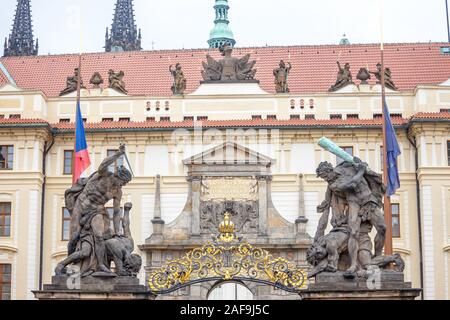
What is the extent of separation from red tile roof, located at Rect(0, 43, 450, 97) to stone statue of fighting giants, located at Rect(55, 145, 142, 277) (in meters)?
22.9

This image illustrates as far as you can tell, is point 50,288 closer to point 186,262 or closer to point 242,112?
point 186,262

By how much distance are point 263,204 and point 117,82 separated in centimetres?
770

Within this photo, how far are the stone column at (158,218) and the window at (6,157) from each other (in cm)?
550

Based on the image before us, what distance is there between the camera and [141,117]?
3806 centimetres

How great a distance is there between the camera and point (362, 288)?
52.1ft

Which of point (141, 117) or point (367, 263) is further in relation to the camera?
point (141, 117)

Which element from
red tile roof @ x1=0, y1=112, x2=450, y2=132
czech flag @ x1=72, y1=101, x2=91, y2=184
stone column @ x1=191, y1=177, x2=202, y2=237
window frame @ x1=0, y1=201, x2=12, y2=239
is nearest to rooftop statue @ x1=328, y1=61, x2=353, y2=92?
red tile roof @ x1=0, y1=112, x2=450, y2=132

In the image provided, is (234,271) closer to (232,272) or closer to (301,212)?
(232,272)

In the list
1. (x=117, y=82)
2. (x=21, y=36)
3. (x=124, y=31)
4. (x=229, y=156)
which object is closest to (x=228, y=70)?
(x=229, y=156)

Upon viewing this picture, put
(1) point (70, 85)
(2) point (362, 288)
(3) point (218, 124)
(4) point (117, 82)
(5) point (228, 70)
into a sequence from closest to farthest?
(2) point (362, 288) → (3) point (218, 124) → (5) point (228, 70) → (4) point (117, 82) → (1) point (70, 85)

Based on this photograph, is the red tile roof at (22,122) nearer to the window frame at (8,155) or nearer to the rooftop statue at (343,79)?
the window frame at (8,155)

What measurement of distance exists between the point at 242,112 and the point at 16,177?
345 inches

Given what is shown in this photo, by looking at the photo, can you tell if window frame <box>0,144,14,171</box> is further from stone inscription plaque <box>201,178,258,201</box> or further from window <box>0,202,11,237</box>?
stone inscription plaque <box>201,178,258,201</box>
